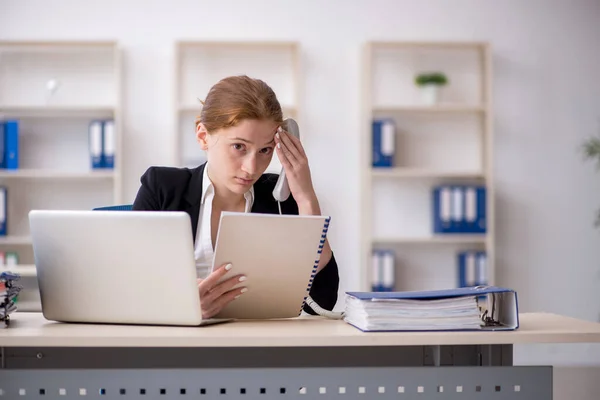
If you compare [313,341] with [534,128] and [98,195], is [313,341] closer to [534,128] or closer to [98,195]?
[98,195]

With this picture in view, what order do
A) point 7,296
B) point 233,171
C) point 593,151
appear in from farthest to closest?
1. point 593,151
2. point 233,171
3. point 7,296

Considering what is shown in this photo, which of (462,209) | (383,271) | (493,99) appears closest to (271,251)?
(383,271)

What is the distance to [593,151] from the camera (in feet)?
14.1

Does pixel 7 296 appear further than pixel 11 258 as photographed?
No

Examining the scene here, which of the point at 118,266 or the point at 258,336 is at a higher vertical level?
the point at 118,266

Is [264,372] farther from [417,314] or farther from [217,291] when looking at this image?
[417,314]

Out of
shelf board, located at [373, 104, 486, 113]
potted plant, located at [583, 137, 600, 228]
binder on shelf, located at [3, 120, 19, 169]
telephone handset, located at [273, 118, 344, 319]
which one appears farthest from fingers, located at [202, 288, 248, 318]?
potted plant, located at [583, 137, 600, 228]

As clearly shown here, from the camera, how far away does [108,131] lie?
4207mm

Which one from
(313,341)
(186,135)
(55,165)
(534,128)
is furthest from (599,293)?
(313,341)

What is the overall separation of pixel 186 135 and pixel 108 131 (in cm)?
47

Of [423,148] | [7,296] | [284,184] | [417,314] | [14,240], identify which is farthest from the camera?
[423,148]

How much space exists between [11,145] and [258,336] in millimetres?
3334

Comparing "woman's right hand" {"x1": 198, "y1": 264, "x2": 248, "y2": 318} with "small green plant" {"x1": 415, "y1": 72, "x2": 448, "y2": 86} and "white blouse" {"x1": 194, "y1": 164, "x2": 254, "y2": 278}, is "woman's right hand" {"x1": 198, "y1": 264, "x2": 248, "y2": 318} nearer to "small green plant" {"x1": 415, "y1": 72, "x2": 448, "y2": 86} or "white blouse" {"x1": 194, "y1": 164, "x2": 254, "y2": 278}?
"white blouse" {"x1": 194, "y1": 164, "x2": 254, "y2": 278}

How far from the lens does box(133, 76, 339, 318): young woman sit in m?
1.80
